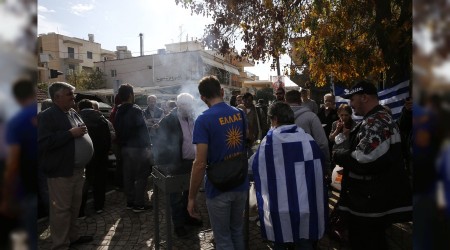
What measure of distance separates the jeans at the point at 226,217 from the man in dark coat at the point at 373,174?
36.6 inches

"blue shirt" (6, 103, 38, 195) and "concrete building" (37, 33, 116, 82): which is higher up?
"concrete building" (37, 33, 116, 82)

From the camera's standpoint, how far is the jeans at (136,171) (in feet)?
16.9

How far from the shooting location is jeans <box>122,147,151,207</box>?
16.9 ft

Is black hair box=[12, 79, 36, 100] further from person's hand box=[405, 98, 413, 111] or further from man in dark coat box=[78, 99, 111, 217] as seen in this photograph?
person's hand box=[405, 98, 413, 111]

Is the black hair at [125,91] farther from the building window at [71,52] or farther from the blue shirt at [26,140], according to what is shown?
the building window at [71,52]

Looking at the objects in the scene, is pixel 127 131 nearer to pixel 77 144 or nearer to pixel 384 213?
pixel 77 144

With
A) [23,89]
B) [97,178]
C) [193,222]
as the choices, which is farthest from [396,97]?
[23,89]

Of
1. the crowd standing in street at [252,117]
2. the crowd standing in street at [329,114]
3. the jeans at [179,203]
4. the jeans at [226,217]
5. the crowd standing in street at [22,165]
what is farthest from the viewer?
the crowd standing in street at [252,117]

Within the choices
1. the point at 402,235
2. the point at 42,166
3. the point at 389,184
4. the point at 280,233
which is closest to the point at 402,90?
the point at 402,235

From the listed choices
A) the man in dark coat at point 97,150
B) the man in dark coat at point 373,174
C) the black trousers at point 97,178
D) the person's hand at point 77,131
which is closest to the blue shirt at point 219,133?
the man in dark coat at point 373,174

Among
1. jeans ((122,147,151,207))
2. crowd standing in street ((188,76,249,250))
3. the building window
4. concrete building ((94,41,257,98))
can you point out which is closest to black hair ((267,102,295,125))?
crowd standing in street ((188,76,249,250))

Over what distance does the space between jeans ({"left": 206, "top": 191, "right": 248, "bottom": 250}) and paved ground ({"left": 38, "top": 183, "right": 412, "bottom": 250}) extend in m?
1.21

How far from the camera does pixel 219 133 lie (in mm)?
2732

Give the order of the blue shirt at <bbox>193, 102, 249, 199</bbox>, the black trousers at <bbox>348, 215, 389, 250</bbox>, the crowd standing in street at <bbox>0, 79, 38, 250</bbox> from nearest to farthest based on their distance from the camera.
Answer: the crowd standing in street at <bbox>0, 79, 38, 250</bbox> < the black trousers at <bbox>348, 215, 389, 250</bbox> < the blue shirt at <bbox>193, 102, 249, 199</bbox>
